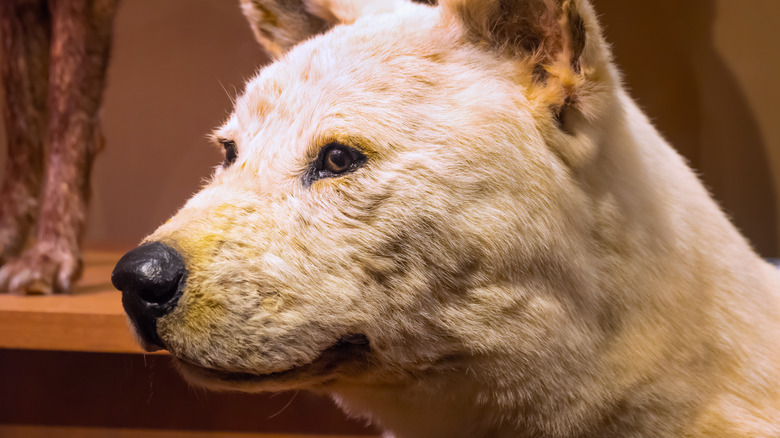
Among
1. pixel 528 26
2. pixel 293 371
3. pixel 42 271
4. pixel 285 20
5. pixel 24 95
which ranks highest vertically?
pixel 528 26

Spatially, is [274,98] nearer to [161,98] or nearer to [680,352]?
[680,352]

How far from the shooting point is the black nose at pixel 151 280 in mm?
541

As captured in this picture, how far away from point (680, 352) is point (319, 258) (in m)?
0.37

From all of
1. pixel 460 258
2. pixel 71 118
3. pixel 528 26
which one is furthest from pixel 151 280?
pixel 71 118

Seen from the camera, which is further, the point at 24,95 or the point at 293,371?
the point at 24,95

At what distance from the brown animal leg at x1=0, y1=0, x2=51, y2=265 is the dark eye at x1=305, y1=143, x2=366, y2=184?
90cm

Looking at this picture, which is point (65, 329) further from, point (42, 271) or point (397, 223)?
point (397, 223)

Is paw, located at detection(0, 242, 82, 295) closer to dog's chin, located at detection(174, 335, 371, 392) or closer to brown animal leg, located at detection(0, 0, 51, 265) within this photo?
brown animal leg, located at detection(0, 0, 51, 265)

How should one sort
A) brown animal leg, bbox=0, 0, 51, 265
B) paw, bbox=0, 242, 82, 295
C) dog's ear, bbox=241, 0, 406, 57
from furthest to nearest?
1. brown animal leg, bbox=0, 0, 51, 265
2. paw, bbox=0, 242, 82, 295
3. dog's ear, bbox=241, 0, 406, 57

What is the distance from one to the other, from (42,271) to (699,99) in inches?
48.3

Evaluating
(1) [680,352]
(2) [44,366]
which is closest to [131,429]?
(2) [44,366]

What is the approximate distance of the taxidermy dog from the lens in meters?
0.57

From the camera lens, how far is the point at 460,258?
1.93ft

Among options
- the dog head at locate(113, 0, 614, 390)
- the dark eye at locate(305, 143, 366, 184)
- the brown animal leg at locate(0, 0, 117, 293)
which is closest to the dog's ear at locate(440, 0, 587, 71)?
the dog head at locate(113, 0, 614, 390)
